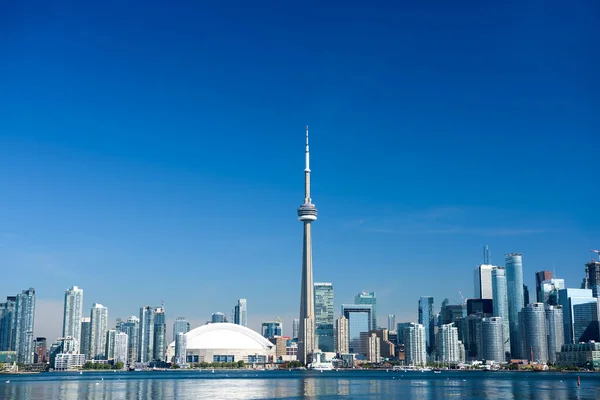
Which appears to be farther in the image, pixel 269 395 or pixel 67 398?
pixel 269 395

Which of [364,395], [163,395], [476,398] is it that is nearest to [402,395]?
[364,395]

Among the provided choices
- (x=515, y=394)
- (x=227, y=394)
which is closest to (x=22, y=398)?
(x=227, y=394)

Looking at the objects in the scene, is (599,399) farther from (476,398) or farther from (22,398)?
(22,398)

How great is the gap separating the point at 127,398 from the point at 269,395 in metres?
19.2

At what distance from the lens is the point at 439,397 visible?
100688 millimetres

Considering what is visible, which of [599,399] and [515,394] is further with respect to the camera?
[515,394]

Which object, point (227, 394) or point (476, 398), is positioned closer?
point (476, 398)

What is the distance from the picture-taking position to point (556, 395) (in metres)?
103

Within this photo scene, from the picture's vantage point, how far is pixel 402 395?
105 metres

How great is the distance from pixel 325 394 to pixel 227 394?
1370cm

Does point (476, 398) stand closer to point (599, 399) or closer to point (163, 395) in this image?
point (599, 399)

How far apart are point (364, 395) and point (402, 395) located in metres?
5.52

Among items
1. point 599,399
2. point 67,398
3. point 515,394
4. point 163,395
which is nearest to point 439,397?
point 515,394

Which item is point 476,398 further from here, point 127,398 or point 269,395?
point 127,398
